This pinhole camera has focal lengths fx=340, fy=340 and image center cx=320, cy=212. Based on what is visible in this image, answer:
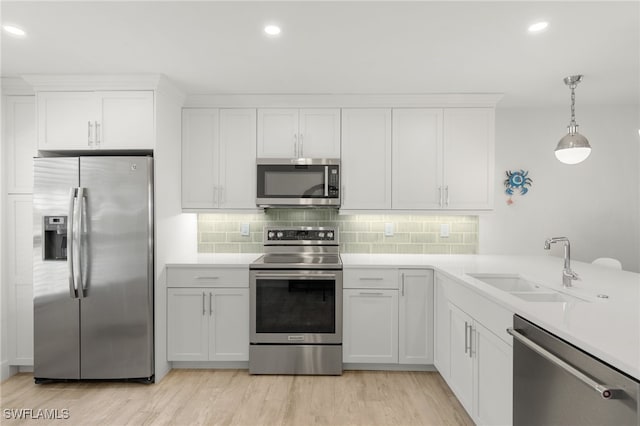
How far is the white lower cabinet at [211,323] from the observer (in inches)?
111

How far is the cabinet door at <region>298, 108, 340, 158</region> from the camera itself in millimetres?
3109

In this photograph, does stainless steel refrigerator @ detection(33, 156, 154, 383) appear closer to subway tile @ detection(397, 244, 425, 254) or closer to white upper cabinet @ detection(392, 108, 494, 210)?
white upper cabinet @ detection(392, 108, 494, 210)

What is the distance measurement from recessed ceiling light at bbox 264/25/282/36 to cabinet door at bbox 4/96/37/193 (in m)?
2.21

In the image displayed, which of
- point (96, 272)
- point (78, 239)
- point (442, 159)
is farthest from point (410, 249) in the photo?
point (78, 239)

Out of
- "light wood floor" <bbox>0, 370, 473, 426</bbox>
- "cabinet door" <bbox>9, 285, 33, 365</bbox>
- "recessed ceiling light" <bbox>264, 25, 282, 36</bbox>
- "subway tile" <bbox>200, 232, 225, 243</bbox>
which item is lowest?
"light wood floor" <bbox>0, 370, 473, 426</bbox>

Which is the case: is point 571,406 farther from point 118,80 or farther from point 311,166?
point 118,80

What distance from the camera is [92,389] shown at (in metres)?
2.55

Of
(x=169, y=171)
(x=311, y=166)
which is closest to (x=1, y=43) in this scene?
(x=169, y=171)

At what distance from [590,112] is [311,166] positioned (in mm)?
2792

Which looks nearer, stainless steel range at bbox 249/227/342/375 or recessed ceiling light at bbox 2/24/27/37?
recessed ceiling light at bbox 2/24/27/37

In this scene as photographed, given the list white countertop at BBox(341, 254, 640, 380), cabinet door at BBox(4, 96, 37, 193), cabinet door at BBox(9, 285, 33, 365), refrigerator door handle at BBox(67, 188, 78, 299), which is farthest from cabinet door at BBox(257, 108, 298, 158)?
cabinet door at BBox(9, 285, 33, 365)

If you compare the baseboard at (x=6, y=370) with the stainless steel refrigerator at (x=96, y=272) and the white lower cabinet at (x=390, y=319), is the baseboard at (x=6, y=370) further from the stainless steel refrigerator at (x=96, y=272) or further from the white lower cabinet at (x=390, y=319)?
the white lower cabinet at (x=390, y=319)

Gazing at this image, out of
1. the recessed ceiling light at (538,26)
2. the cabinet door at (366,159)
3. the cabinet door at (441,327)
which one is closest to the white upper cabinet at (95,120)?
the cabinet door at (366,159)

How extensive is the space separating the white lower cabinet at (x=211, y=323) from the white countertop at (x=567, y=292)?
0.26 metres
